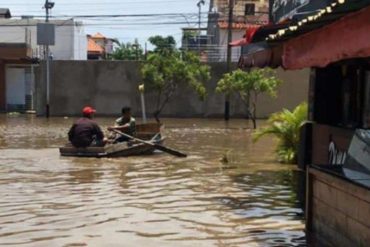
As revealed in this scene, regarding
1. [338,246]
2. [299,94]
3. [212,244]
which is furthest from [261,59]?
[299,94]

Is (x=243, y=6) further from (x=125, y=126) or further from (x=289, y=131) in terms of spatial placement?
(x=289, y=131)

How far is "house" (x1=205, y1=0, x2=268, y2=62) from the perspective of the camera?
1809 inches

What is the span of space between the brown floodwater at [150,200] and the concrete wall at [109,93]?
1827 centimetres

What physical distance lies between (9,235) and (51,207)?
189cm

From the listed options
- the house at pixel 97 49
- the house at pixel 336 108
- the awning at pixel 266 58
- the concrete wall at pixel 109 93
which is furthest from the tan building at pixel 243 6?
the house at pixel 336 108

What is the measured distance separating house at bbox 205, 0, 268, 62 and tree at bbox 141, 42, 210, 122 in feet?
15.8

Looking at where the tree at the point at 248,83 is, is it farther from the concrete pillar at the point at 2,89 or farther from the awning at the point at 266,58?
the concrete pillar at the point at 2,89

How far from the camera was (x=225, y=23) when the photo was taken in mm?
59000

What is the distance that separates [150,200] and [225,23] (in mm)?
48801

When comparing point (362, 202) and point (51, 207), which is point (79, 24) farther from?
point (362, 202)

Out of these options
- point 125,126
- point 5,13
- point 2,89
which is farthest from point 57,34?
point 125,126

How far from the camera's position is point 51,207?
34.6 ft

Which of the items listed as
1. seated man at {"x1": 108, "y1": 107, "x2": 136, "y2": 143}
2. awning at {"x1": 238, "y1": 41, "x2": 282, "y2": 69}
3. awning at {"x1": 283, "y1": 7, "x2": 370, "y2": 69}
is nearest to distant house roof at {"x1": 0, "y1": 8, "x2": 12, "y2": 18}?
seated man at {"x1": 108, "y1": 107, "x2": 136, "y2": 143}

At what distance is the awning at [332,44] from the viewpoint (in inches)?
271
